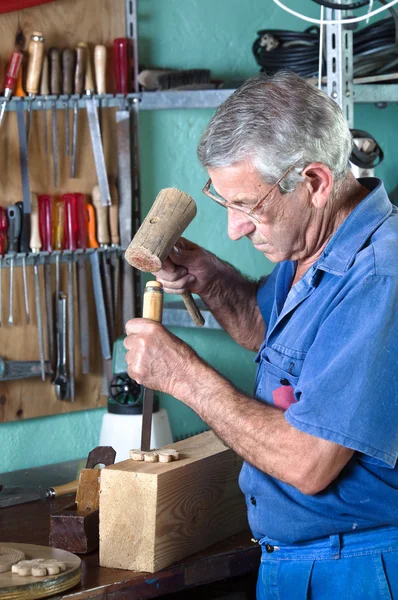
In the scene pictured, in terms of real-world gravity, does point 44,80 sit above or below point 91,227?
above

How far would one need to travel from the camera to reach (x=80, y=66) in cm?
296

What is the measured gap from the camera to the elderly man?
5.12 feet

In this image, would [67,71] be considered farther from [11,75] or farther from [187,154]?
[187,154]

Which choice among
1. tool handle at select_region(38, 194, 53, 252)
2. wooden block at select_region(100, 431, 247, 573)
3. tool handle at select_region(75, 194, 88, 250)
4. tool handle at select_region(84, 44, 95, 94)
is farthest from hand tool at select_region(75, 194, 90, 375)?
wooden block at select_region(100, 431, 247, 573)

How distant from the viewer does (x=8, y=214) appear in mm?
2871

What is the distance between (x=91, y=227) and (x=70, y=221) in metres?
0.09

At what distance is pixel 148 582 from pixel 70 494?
0.79 meters

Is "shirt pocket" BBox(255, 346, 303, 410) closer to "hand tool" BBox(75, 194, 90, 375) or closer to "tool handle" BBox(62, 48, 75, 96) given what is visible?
"hand tool" BBox(75, 194, 90, 375)

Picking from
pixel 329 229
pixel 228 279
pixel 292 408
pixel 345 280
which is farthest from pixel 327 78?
pixel 292 408

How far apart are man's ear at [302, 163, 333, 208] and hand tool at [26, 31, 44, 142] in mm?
1402

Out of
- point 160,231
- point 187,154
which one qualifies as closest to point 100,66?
point 187,154

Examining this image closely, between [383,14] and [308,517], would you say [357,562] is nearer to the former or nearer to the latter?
[308,517]

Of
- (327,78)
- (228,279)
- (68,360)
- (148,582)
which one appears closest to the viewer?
(148,582)

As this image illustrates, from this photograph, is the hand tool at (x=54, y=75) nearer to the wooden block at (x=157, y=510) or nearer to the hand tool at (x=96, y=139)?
the hand tool at (x=96, y=139)
